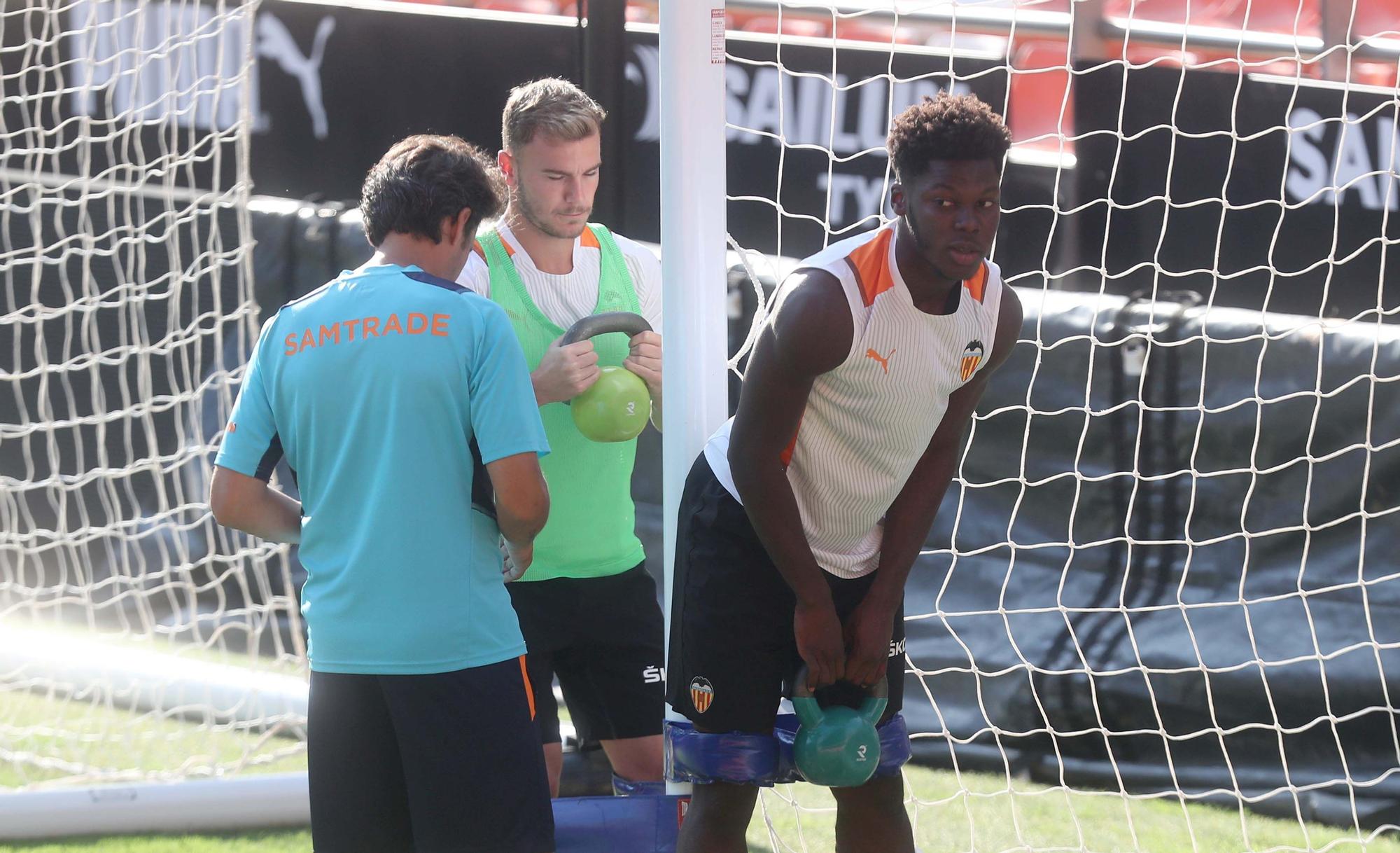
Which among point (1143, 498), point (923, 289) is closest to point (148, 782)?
point (923, 289)

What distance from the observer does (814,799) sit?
364cm

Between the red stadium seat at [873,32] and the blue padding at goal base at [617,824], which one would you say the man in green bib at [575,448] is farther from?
the red stadium seat at [873,32]

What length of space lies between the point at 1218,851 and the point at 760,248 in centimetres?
262

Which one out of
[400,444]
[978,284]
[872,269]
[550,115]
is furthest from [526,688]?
[550,115]

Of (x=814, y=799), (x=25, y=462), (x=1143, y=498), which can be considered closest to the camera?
(x=814, y=799)

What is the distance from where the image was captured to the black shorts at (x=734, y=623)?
214 centimetres

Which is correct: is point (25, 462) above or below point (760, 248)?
below

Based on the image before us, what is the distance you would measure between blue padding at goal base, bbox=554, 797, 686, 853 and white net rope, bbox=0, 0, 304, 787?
4.56ft

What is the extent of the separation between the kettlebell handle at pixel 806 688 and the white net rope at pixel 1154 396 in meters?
1.53

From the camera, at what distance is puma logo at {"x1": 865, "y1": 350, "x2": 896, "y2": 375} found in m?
2.03

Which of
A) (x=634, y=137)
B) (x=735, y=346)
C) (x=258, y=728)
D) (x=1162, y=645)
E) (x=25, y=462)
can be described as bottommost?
(x=258, y=728)

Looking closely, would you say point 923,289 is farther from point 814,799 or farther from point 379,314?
point 814,799

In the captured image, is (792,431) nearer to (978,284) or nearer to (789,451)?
(789,451)

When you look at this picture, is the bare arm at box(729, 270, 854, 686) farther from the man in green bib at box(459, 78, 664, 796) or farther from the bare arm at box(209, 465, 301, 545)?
the bare arm at box(209, 465, 301, 545)
